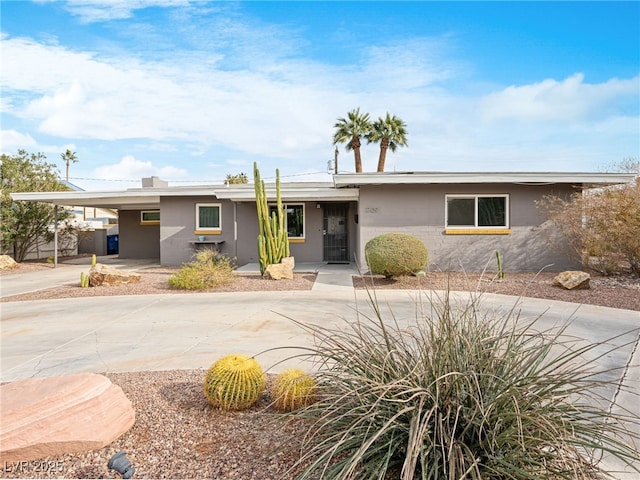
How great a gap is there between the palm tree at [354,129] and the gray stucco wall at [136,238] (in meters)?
13.5

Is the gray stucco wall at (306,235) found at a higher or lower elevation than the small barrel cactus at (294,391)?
higher

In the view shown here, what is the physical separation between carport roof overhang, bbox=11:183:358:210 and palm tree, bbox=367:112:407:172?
11.4 meters

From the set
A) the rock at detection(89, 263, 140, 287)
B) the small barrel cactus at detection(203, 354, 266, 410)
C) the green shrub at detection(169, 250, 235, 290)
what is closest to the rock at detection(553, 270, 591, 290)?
the green shrub at detection(169, 250, 235, 290)

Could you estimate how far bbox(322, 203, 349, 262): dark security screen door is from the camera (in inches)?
643

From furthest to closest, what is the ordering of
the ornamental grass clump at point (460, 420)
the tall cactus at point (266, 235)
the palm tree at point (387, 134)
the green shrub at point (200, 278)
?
the palm tree at point (387, 134), the tall cactus at point (266, 235), the green shrub at point (200, 278), the ornamental grass clump at point (460, 420)

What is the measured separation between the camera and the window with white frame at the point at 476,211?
13219 millimetres

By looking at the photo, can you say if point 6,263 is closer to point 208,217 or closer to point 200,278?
point 208,217

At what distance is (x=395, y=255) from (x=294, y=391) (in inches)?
307

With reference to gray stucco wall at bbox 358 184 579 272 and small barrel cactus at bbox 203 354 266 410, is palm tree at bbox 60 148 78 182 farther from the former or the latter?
small barrel cactus at bbox 203 354 266 410

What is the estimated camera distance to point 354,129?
88.2 feet

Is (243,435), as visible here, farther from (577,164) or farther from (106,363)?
(577,164)

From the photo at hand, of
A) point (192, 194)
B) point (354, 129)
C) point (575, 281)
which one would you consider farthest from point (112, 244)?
point (575, 281)

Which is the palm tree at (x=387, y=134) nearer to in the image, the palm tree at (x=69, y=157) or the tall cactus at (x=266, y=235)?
the tall cactus at (x=266, y=235)

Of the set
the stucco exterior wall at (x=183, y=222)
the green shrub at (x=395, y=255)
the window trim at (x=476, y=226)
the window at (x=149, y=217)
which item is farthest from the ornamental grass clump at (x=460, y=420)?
the window at (x=149, y=217)
